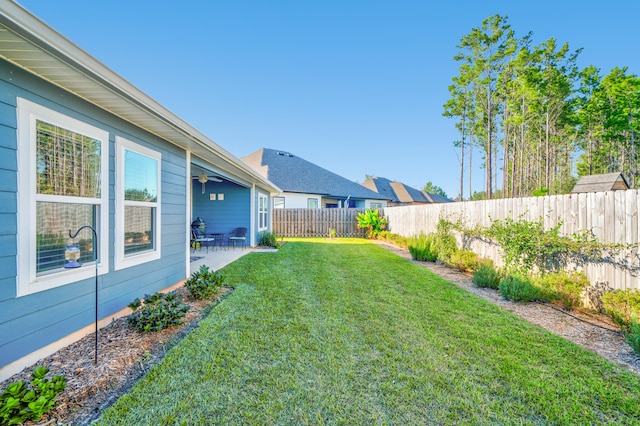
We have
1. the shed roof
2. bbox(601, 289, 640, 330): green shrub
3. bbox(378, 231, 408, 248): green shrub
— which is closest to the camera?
the shed roof

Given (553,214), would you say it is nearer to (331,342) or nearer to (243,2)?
(331,342)

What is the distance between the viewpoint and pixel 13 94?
2219mm

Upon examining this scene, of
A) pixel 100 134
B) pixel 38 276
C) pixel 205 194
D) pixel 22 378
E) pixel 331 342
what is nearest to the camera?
pixel 22 378

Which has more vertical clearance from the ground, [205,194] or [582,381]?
[205,194]

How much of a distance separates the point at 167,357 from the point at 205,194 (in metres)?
8.65

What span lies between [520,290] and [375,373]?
323 centimetres

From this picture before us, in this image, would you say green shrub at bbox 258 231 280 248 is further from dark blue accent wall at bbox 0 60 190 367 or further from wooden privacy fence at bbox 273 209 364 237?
dark blue accent wall at bbox 0 60 190 367

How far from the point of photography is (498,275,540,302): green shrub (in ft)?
13.8

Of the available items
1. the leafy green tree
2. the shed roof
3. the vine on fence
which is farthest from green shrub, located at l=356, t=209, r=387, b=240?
the leafy green tree

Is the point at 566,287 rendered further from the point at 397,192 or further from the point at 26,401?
the point at 397,192

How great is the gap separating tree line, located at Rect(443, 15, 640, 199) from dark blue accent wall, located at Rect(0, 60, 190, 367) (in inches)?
664

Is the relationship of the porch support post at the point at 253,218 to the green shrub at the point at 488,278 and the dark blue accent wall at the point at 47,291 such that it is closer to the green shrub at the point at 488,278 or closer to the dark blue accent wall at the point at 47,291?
the dark blue accent wall at the point at 47,291

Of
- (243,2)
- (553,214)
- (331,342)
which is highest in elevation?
(243,2)

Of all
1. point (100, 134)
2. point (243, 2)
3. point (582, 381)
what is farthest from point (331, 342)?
point (243, 2)
